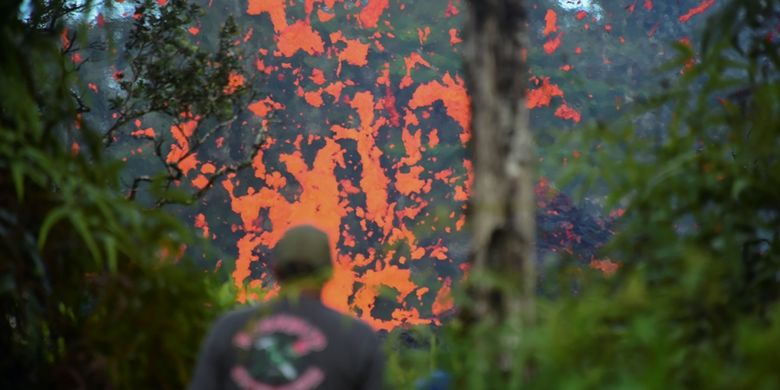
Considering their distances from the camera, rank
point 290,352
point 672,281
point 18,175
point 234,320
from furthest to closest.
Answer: point 18,175 → point 672,281 → point 234,320 → point 290,352

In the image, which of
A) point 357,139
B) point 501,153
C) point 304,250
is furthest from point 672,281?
point 357,139

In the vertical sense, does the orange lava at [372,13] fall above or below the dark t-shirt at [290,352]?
above

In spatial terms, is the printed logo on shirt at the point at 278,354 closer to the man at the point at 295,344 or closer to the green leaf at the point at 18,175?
the man at the point at 295,344

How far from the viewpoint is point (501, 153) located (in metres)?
3.44

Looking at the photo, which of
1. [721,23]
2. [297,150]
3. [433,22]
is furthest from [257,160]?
[721,23]

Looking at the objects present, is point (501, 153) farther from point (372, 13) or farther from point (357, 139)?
point (372, 13)

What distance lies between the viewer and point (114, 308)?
159 inches

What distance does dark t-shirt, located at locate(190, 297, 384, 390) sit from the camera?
340 cm

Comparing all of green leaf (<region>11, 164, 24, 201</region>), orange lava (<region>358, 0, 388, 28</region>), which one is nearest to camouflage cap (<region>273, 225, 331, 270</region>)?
green leaf (<region>11, 164, 24, 201</region>)

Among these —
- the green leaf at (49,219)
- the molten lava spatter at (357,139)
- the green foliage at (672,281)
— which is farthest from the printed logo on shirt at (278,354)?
the molten lava spatter at (357,139)

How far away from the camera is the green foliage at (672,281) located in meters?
2.94

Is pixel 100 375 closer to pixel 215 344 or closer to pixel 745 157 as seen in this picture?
pixel 215 344

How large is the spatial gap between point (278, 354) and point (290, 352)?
4 cm

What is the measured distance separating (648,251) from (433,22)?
29831mm
